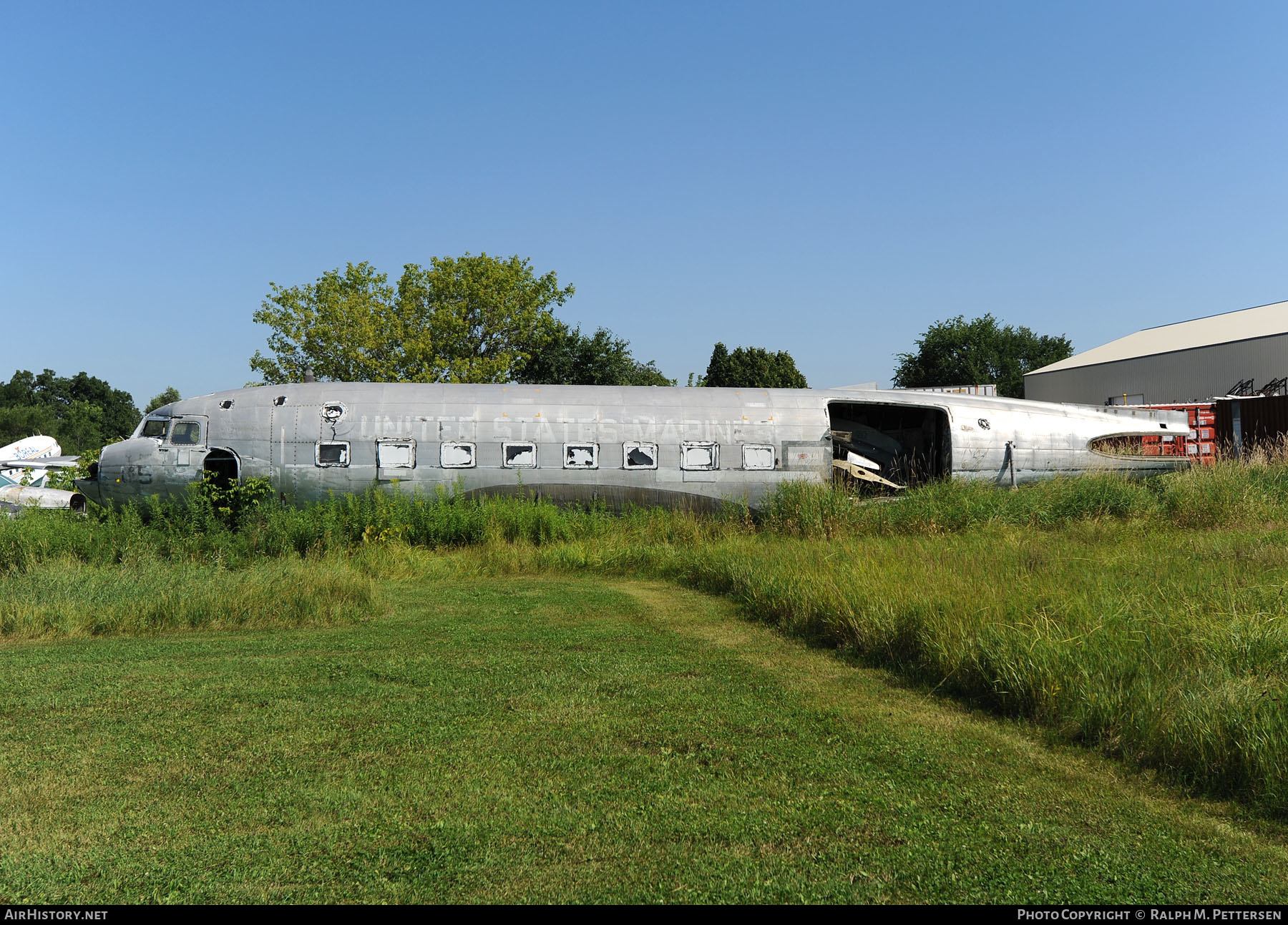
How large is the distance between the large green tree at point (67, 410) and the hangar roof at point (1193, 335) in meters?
86.6

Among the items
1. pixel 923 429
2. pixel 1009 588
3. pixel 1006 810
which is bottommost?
pixel 1006 810

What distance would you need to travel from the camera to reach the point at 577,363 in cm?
4591

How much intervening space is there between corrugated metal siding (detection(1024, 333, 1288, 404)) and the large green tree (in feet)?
278

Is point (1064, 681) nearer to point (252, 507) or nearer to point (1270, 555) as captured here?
point (1270, 555)

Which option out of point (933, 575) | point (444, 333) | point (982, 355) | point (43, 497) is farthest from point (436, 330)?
point (982, 355)

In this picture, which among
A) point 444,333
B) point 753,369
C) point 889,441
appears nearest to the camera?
point 889,441

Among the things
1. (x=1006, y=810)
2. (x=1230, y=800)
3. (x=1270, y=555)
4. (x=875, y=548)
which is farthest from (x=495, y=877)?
(x=1270, y=555)

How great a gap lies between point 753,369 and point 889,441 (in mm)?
46551

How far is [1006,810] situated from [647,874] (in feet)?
7.18

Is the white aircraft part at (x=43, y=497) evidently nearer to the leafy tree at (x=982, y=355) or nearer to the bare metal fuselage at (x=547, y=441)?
the bare metal fuselage at (x=547, y=441)

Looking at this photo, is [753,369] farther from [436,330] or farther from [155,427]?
[155,427]

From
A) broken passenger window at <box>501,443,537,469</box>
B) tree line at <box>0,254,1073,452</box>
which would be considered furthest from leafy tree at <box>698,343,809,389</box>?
broken passenger window at <box>501,443,537,469</box>

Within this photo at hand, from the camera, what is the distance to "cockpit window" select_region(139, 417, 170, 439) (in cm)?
1775

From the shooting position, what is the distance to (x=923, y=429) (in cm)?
2180
